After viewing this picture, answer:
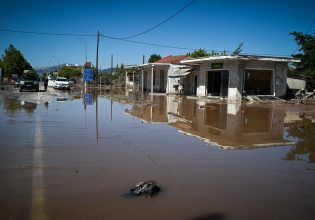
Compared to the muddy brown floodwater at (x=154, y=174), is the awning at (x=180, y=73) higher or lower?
higher

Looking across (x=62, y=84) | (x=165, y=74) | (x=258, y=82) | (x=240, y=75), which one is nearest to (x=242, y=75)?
(x=240, y=75)

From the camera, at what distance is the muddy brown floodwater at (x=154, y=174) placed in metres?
3.94

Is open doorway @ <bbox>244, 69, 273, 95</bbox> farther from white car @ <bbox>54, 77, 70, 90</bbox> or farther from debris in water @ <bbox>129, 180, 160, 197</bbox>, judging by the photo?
white car @ <bbox>54, 77, 70, 90</bbox>

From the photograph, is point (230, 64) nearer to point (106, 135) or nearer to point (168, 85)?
point (168, 85)

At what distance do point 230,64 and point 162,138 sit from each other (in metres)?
20.7

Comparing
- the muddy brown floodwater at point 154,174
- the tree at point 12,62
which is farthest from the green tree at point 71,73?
the muddy brown floodwater at point 154,174

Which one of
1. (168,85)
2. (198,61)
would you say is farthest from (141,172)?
(168,85)

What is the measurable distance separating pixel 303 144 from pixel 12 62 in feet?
236

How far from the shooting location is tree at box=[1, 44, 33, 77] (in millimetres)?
67625

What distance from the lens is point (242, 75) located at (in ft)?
90.3

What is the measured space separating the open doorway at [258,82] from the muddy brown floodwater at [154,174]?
779 inches

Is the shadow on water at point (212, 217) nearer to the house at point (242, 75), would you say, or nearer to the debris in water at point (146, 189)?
the debris in water at point (146, 189)

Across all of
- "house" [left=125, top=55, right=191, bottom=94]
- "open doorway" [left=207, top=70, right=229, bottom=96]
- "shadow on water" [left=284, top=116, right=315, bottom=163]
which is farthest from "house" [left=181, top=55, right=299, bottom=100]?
"shadow on water" [left=284, top=116, right=315, bottom=163]

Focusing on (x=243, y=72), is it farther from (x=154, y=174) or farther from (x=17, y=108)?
(x=154, y=174)
